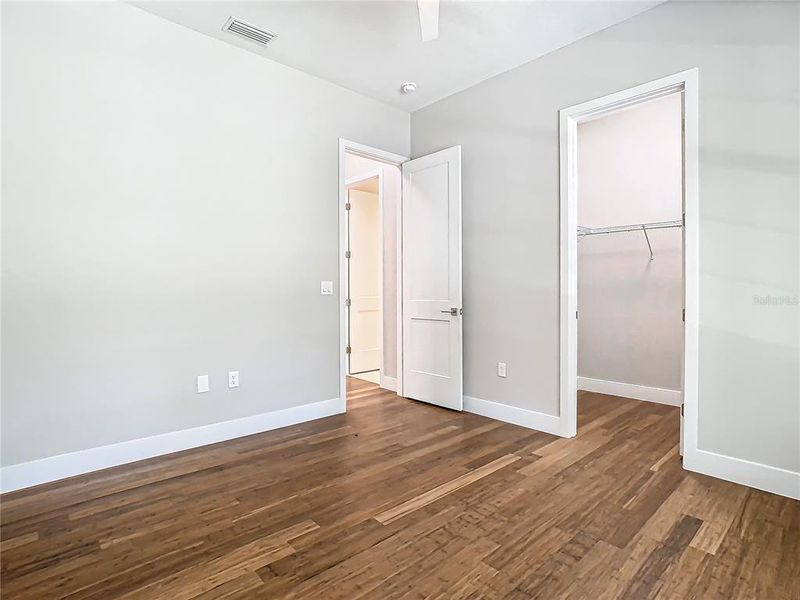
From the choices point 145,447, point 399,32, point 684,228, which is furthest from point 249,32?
point 684,228

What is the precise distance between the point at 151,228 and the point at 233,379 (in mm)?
1198

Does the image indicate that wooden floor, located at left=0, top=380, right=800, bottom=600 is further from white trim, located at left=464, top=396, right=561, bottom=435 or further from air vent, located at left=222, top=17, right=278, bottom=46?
air vent, located at left=222, top=17, right=278, bottom=46

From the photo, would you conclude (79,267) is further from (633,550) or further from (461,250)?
(633,550)

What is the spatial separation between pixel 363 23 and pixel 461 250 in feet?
6.21

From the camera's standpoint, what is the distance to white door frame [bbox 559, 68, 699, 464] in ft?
8.57

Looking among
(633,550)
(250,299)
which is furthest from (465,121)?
(633,550)

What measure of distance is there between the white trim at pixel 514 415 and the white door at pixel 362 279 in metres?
2.12

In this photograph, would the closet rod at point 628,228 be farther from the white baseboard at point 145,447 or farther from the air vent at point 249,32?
the air vent at point 249,32

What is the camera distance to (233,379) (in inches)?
128

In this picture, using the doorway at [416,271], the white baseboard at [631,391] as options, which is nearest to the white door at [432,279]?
the doorway at [416,271]

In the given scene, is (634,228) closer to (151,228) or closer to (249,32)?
(249,32)

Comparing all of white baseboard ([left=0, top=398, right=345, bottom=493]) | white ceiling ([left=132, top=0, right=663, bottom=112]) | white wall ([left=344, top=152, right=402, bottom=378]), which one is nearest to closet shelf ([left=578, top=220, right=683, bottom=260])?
white ceiling ([left=132, top=0, right=663, bottom=112])

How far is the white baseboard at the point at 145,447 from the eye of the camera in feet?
8.02

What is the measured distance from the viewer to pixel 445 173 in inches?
156
